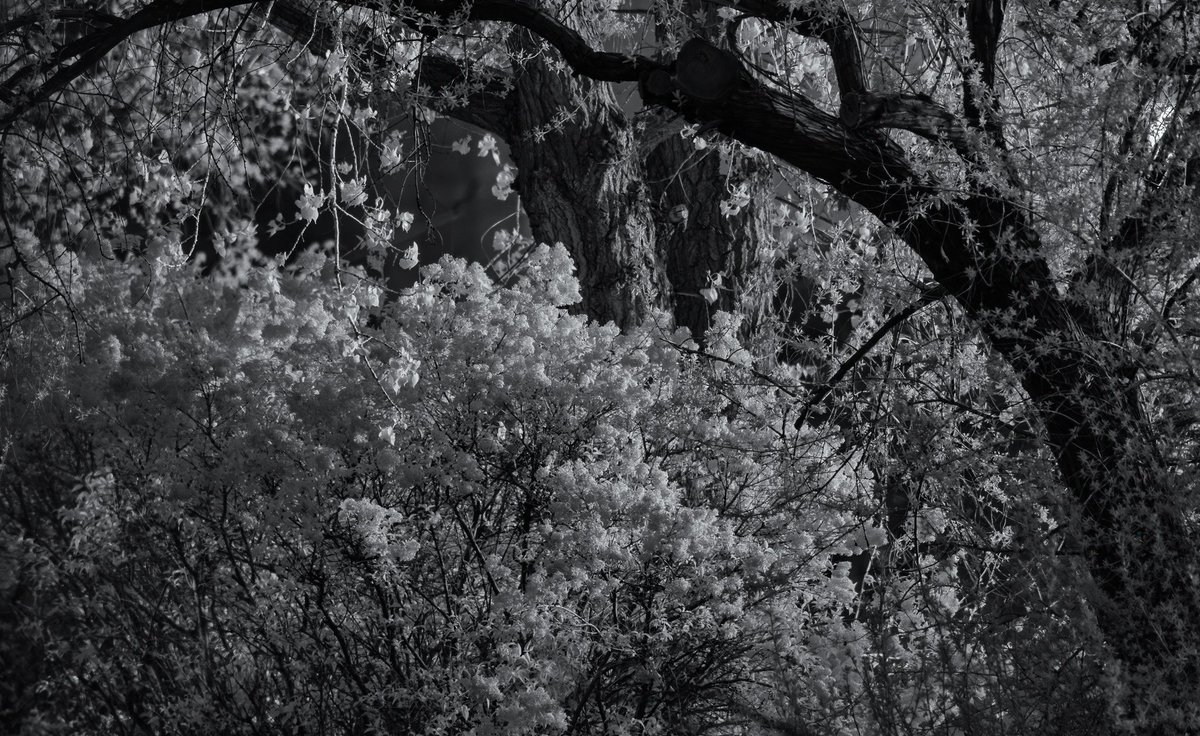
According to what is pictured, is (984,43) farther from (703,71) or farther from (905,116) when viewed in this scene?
(703,71)

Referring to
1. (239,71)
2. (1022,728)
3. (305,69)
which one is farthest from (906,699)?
(305,69)

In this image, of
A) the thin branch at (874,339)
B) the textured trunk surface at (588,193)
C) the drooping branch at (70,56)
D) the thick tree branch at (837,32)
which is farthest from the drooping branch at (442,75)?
the thin branch at (874,339)

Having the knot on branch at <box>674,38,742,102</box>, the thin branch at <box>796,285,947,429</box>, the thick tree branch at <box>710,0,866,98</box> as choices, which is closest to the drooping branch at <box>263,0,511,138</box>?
the thick tree branch at <box>710,0,866,98</box>

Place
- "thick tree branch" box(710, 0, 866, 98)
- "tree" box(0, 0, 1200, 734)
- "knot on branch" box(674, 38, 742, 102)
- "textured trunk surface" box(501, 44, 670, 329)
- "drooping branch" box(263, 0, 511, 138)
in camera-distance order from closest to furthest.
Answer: "tree" box(0, 0, 1200, 734)
"knot on branch" box(674, 38, 742, 102)
"thick tree branch" box(710, 0, 866, 98)
"drooping branch" box(263, 0, 511, 138)
"textured trunk surface" box(501, 44, 670, 329)

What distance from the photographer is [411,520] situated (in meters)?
3.70

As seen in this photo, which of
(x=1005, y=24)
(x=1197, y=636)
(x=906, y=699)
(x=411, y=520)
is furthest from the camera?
(x=1005, y=24)

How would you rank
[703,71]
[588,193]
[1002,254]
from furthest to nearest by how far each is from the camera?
[588,193]
[703,71]
[1002,254]

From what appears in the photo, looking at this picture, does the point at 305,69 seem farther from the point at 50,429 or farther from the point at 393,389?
the point at 393,389

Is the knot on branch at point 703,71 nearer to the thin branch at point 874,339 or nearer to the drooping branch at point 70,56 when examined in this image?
the thin branch at point 874,339

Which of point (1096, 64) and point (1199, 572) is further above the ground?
point (1096, 64)

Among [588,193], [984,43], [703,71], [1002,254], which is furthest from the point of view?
[588,193]

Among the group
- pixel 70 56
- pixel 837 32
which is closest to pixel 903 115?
pixel 837 32

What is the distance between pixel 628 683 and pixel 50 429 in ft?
8.27

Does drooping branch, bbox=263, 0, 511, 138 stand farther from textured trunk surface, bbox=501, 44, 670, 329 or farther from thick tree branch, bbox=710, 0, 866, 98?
thick tree branch, bbox=710, 0, 866, 98
